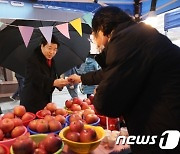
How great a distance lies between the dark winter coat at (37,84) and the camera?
81.6 inches

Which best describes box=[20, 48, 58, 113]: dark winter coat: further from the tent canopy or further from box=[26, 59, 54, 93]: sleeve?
the tent canopy

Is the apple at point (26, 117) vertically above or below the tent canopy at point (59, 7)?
below

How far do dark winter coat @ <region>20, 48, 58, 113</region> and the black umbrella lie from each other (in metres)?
0.71

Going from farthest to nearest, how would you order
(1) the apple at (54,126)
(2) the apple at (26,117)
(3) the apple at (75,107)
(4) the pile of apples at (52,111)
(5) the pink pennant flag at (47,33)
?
(5) the pink pennant flag at (47,33), (3) the apple at (75,107), (4) the pile of apples at (52,111), (2) the apple at (26,117), (1) the apple at (54,126)

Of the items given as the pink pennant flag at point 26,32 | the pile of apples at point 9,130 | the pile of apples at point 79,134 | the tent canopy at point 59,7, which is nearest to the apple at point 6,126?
the pile of apples at point 9,130

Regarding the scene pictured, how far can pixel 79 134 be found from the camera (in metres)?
1.21

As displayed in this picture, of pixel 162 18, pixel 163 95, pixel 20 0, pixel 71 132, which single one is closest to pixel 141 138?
pixel 163 95

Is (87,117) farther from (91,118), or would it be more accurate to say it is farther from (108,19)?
(108,19)

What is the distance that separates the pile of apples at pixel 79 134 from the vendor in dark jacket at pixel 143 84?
0.62 feet

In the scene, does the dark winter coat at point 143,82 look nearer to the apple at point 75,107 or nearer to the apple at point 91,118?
the apple at point 91,118

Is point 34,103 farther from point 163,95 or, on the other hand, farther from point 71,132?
point 163,95

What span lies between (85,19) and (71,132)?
6.44 feet

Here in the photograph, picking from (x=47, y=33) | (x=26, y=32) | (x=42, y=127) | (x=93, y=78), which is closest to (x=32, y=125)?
(x=42, y=127)

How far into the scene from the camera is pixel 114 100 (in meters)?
1.02
